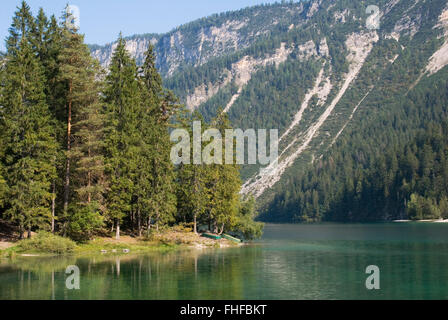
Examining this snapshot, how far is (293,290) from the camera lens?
38.1 metres

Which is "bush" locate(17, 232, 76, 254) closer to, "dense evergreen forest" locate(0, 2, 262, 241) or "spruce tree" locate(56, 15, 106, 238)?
"dense evergreen forest" locate(0, 2, 262, 241)

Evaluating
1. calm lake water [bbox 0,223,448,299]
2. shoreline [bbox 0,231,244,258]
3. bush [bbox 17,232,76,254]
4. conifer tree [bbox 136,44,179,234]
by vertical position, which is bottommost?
calm lake water [bbox 0,223,448,299]

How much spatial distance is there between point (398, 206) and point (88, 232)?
152m

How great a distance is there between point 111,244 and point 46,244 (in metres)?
9.13

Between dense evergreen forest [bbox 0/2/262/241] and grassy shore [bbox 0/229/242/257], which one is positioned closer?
grassy shore [bbox 0/229/242/257]

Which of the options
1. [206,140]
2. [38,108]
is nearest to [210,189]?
[206,140]

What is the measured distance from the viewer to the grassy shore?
59156 millimetres

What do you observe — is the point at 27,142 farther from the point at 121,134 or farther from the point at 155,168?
the point at 155,168

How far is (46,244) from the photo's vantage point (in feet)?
196

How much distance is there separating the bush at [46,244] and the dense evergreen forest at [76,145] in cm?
154

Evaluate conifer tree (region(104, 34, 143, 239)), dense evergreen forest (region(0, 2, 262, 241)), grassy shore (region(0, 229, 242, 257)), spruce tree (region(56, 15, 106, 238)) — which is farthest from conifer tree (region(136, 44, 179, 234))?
spruce tree (region(56, 15, 106, 238))

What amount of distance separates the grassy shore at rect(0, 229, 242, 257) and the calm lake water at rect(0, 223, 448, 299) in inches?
113

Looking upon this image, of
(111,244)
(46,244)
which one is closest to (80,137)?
(111,244)
